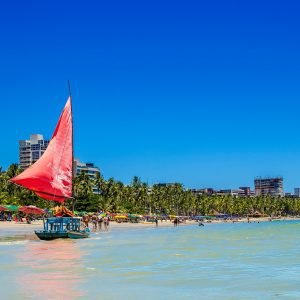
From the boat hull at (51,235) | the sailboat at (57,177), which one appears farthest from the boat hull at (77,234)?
the boat hull at (51,235)

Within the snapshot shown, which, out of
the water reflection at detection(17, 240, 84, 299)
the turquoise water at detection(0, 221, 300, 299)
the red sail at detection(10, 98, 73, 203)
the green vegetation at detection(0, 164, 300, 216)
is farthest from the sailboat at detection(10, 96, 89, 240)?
the green vegetation at detection(0, 164, 300, 216)

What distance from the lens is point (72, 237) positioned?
42156mm

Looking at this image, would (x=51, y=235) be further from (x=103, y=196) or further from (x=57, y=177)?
(x=103, y=196)

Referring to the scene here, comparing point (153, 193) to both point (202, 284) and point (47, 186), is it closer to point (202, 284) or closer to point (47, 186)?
point (47, 186)

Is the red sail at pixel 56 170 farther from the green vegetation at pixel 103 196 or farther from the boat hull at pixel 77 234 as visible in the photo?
the green vegetation at pixel 103 196

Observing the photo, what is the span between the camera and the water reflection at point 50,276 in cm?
1498

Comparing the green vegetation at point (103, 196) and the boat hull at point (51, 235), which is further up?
the green vegetation at point (103, 196)

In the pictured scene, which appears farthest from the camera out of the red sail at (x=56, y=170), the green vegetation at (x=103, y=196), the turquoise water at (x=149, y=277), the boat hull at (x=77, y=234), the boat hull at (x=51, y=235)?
the green vegetation at (x=103, y=196)

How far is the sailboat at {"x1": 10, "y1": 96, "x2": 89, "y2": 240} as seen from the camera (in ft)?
133

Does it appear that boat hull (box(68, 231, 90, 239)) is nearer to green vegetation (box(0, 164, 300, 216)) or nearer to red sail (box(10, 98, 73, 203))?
red sail (box(10, 98, 73, 203))

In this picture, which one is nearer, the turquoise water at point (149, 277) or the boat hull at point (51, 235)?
the turquoise water at point (149, 277)

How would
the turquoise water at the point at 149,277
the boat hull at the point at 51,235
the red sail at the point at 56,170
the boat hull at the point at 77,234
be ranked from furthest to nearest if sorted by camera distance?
the boat hull at the point at 77,234
the boat hull at the point at 51,235
the red sail at the point at 56,170
the turquoise water at the point at 149,277

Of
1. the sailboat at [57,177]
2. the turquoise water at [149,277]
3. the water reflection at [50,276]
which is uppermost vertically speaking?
the sailboat at [57,177]

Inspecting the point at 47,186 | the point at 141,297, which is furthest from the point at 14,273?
the point at 47,186
